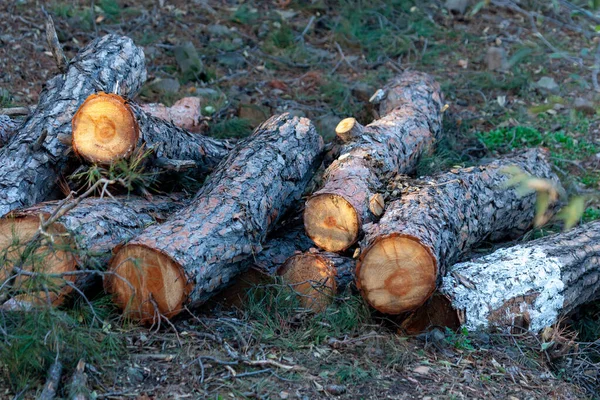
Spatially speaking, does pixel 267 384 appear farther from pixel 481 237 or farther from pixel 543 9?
pixel 543 9

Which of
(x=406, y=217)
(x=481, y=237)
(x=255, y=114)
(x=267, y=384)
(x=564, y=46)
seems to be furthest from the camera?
(x=564, y=46)

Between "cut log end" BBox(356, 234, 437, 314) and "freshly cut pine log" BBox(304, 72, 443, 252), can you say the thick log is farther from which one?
"cut log end" BBox(356, 234, 437, 314)

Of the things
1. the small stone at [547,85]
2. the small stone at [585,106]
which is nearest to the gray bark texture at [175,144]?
the small stone at [585,106]

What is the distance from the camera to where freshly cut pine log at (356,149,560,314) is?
134 inches

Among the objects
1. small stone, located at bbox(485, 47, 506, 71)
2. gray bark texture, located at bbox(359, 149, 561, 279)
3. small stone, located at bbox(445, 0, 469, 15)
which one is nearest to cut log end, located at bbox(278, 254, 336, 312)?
gray bark texture, located at bbox(359, 149, 561, 279)

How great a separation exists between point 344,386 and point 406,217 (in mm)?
885

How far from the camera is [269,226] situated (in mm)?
3902

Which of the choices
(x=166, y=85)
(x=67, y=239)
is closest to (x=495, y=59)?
(x=166, y=85)

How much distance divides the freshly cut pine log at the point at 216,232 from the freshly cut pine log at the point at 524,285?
3.15 feet

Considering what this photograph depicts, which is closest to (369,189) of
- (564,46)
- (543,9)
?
(564,46)

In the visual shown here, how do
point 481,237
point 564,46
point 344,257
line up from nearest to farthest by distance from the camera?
point 344,257 < point 481,237 < point 564,46

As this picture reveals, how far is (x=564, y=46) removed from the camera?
25.4 feet

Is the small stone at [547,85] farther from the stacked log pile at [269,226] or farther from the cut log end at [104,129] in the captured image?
the cut log end at [104,129]

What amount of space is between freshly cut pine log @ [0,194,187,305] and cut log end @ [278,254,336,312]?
72 centimetres
